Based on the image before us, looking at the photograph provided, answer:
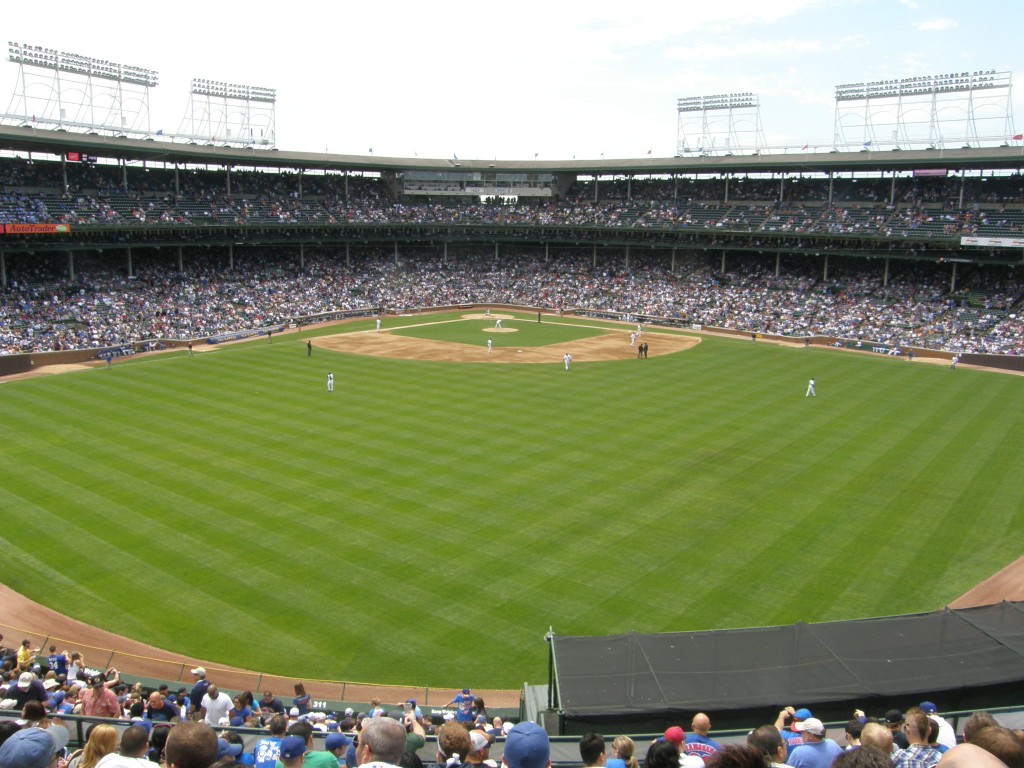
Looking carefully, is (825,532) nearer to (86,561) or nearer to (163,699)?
(163,699)

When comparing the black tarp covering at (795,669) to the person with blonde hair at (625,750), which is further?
the black tarp covering at (795,669)

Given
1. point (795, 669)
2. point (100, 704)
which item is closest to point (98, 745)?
point (100, 704)

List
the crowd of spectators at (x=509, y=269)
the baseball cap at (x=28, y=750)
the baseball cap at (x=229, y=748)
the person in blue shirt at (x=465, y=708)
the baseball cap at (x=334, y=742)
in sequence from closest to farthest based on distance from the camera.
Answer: the baseball cap at (x=28, y=750)
the baseball cap at (x=229, y=748)
the baseball cap at (x=334, y=742)
the person in blue shirt at (x=465, y=708)
the crowd of spectators at (x=509, y=269)

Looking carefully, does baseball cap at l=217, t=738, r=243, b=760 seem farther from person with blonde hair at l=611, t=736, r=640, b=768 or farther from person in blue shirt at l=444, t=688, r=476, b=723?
person in blue shirt at l=444, t=688, r=476, b=723

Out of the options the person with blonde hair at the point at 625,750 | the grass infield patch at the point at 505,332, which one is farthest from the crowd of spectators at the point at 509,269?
the person with blonde hair at the point at 625,750

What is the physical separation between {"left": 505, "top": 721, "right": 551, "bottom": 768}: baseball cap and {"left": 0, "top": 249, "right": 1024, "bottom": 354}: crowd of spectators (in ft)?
167

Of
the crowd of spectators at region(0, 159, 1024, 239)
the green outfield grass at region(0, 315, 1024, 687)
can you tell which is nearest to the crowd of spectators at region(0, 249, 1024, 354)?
the crowd of spectators at region(0, 159, 1024, 239)

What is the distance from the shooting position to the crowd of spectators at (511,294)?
53.9 m

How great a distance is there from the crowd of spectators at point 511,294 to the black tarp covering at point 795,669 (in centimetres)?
4615

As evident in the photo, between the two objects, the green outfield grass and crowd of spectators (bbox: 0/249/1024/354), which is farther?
crowd of spectators (bbox: 0/249/1024/354)

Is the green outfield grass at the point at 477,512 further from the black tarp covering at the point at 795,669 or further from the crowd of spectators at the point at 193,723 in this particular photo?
the black tarp covering at the point at 795,669

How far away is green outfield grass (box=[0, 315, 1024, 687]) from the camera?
1742 centimetres

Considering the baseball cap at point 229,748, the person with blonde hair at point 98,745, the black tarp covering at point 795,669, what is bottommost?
the black tarp covering at point 795,669

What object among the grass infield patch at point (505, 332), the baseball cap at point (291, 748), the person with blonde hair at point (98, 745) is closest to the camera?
the person with blonde hair at point (98, 745)
